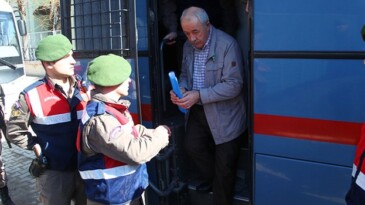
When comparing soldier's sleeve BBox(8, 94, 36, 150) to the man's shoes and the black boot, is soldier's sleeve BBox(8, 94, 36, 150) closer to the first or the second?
the man's shoes

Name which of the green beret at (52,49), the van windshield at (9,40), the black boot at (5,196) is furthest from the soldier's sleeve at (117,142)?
the van windshield at (9,40)

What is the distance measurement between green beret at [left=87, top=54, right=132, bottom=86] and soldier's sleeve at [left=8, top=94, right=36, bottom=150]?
0.66m

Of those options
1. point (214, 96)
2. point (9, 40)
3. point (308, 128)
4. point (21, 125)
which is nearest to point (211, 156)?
point (214, 96)

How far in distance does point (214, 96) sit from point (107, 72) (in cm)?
93

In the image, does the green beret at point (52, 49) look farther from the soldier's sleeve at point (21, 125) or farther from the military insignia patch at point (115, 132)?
the military insignia patch at point (115, 132)

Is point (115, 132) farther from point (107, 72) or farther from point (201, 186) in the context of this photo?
point (201, 186)

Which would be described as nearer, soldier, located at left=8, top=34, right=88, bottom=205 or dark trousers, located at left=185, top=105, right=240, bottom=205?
soldier, located at left=8, top=34, right=88, bottom=205

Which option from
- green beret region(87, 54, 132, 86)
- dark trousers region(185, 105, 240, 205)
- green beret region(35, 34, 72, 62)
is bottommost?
dark trousers region(185, 105, 240, 205)

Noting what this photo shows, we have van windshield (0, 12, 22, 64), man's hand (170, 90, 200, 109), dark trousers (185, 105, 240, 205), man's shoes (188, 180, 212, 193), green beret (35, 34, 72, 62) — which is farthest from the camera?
van windshield (0, 12, 22, 64)

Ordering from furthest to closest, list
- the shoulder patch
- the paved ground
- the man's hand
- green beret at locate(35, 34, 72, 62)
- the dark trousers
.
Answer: the paved ground → the dark trousers → the man's hand → green beret at locate(35, 34, 72, 62) → the shoulder patch

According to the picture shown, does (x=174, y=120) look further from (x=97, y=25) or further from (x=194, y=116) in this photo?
(x=97, y=25)

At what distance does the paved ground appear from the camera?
13.6 ft

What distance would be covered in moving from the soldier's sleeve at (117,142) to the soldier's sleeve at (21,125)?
68 centimetres

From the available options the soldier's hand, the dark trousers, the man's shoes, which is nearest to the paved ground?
the soldier's hand
